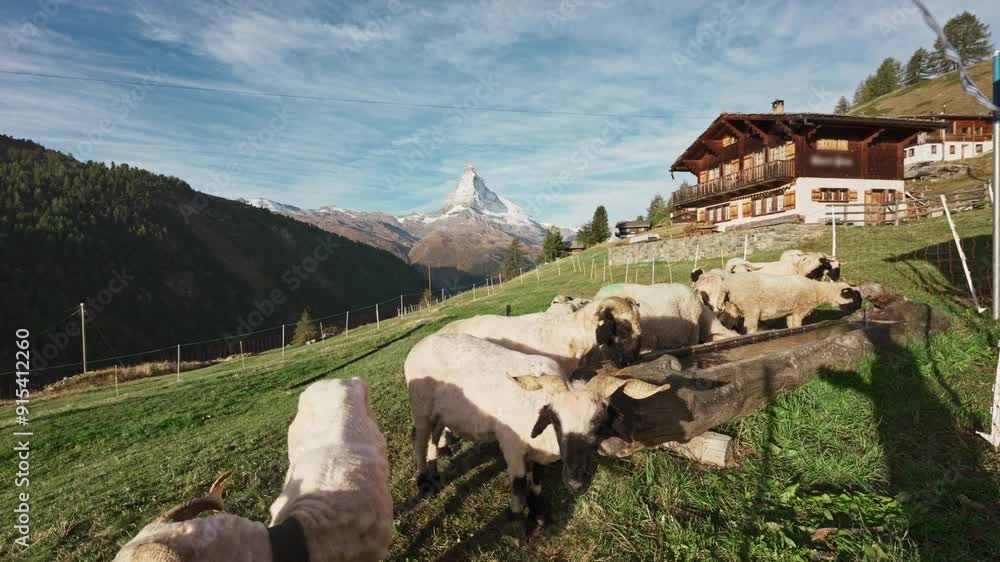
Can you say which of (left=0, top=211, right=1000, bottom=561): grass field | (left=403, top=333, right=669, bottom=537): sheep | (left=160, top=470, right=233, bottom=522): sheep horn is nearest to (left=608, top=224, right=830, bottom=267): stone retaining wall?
(left=0, top=211, right=1000, bottom=561): grass field

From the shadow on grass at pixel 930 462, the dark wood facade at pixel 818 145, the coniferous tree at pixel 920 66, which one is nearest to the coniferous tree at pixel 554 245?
the dark wood facade at pixel 818 145

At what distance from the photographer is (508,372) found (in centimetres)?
520

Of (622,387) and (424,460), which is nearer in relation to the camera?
(622,387)

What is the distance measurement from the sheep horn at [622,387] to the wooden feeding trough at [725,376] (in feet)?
0.67

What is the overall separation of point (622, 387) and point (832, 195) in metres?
40.9

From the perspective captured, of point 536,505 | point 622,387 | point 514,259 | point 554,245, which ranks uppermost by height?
point 554,245

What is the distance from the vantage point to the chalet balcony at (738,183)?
3484 centimetres

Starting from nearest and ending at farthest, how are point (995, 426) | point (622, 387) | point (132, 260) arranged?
point (622, 387)
point (995, 426)
point (132, 260)

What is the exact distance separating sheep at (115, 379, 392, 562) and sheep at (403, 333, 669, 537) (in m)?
0.98

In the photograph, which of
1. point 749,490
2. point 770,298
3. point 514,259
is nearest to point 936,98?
point 514,259

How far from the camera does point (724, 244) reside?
30.5 m

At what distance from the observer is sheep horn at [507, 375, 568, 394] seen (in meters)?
4.42

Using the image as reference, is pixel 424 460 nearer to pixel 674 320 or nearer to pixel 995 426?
pixel 674 320

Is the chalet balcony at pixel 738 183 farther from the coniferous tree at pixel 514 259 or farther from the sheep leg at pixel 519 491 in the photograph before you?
the coniferous tree at pixel 514 259
